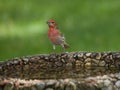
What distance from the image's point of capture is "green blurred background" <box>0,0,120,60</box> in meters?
15.1

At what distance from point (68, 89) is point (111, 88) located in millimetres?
494

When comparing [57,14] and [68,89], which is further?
[57,14]

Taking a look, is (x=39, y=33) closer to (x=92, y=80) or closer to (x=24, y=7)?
(x=24, y=7)

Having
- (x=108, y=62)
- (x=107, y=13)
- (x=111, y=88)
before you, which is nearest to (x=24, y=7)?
(x=107, y=13)

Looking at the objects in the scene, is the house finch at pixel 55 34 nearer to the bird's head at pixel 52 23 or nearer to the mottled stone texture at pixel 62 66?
the bird's head at pixel 52 23

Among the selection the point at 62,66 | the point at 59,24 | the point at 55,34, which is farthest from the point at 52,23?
the point at 59,24

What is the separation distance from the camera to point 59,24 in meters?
16.2

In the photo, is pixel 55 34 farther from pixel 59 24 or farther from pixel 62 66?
pixel 59 24

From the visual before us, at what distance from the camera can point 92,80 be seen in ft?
25.0

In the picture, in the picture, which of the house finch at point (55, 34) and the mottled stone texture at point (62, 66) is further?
the house finch at point (55, 34)

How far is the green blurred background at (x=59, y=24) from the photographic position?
15.1m

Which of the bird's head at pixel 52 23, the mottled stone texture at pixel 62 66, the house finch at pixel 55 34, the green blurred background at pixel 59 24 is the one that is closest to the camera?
the mottled stone texture at pixel 62 66

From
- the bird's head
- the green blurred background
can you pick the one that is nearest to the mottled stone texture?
the bird's head

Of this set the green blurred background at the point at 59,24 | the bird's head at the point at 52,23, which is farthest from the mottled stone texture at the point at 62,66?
the green blurred background at the point at 59,24
